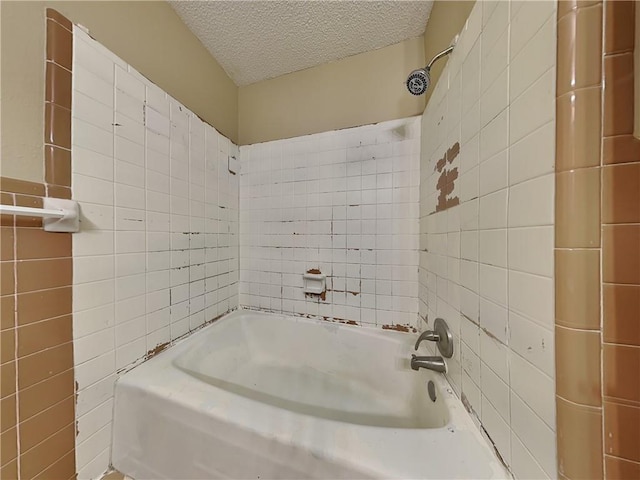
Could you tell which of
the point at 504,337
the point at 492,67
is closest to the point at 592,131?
the point at 492,67

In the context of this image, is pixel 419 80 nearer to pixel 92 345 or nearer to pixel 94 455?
pixel 92 345

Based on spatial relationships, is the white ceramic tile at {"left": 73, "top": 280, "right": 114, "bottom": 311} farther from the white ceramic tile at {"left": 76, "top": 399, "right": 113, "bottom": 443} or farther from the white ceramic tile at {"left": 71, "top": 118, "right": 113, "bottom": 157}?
the white ceramic tile at {"left": 71, "top": 118, "right": 113, "bottom": 157}

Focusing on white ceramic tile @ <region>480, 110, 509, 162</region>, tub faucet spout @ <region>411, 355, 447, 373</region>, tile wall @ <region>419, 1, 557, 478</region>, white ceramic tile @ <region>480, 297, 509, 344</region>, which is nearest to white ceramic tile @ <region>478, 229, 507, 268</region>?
tile wall @ <region>419, 1, 557, 478</region>

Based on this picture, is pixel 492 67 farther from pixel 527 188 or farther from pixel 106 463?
pixel 106 463

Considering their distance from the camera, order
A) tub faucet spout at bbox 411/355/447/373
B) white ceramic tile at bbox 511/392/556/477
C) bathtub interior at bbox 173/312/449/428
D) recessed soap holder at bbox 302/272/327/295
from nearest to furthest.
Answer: white ceramic tile at bbox 511/392/556/477, tub faucet spout at bbox 411/355/447/373, bathtub interior at bbox 173/312/449/428, recessed soap holder at bbox 302/272/327/295

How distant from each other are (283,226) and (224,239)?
1.37 feet

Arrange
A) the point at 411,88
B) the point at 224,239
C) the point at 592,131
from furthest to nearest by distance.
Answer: the point at 224,239 → the point at 411,88 → the point at 592,131

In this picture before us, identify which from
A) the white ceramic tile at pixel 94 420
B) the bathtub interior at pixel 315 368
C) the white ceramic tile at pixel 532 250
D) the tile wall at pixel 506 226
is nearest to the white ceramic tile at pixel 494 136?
the tile wall at pixel 506 226

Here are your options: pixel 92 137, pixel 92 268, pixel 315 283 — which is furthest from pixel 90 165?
pixel 315 283

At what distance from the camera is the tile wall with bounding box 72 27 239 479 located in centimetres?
79

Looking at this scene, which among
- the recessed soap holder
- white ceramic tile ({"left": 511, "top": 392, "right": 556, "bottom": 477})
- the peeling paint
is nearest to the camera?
white ceramic tile ({"left": 511, "top": 392, "right": 556, "bottom": 477})

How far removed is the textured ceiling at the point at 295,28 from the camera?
1136 mm

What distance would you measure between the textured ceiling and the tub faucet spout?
1698 millimetres

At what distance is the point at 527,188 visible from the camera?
0.47m
